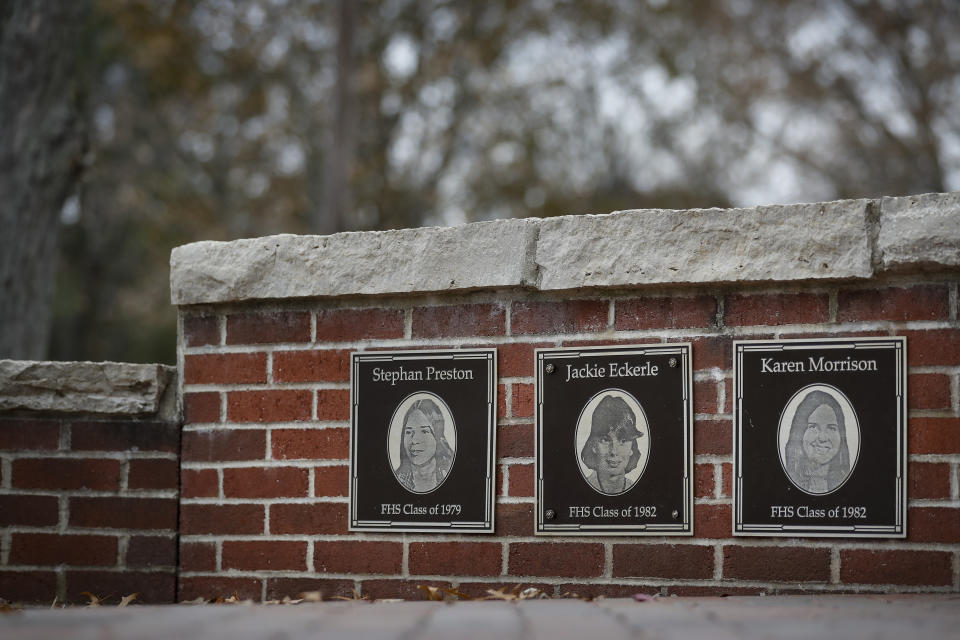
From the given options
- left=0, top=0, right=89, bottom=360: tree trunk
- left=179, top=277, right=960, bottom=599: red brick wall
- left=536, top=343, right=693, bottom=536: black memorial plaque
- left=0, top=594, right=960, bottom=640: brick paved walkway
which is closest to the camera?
left=0, top=594, right=960, bottom=640: brick paved walkway

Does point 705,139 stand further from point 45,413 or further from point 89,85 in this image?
point 45,413

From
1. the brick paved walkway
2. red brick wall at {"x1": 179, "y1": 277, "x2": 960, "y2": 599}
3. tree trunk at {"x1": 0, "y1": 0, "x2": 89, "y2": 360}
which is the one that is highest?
tree trunk at {"x1": 0, "y1": 0, "x2": 89, "y2": 360}

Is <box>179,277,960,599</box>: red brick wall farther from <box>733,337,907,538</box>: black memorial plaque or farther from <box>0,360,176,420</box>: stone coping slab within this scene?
<box>0,360,176,420</box>: stone coping slab

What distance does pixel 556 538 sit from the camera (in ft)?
10.2

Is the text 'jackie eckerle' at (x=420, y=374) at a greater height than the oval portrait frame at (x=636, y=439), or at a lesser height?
greater

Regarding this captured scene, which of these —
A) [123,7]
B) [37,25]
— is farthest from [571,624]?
[123,7]

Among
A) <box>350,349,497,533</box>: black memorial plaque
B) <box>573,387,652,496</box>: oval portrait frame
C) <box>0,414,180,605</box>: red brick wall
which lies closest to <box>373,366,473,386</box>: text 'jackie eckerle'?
<box>350,349,497,533</box>: black memorial plaque

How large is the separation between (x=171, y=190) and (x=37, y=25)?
10270 mm

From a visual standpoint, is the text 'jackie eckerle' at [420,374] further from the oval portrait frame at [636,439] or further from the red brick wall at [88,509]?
the red brick wall at [88,509]

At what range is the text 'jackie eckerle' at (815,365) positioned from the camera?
2910 mm

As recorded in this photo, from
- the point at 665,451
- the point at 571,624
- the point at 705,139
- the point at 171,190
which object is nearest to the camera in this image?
the point at 571,624

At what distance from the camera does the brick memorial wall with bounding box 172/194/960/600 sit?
2873 mm

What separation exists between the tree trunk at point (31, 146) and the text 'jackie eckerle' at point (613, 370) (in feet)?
13.5

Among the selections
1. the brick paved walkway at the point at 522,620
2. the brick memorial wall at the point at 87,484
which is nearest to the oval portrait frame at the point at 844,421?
the brick paved walkway at the point at 522,620
